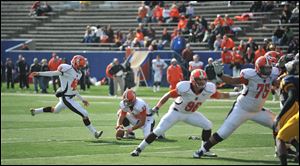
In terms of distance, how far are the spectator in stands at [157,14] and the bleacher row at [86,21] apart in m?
0.37

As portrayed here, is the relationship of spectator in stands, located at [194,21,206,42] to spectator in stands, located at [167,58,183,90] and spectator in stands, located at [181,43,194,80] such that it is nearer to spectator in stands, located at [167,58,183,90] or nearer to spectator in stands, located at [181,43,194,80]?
spectator in stands, located at [181,43,194,80]

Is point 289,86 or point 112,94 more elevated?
point 289,86

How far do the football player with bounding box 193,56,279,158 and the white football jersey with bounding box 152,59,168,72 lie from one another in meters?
23.5

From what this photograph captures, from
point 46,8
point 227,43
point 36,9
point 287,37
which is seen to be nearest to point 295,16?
point 287,37

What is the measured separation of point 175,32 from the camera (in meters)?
41.2

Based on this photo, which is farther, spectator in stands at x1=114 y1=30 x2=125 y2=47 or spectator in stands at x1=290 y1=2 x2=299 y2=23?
spectator in stands at x1=114 y1=30 x2=125 y2=47

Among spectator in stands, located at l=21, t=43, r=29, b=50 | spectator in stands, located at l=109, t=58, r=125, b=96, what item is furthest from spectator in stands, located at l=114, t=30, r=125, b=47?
spectator in stands, located at l=109, t=58, r=125, b=96

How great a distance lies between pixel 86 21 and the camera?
161ft

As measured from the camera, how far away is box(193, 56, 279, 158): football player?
14.2 meters

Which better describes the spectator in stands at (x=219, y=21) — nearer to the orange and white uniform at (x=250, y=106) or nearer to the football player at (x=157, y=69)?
the football player at (x=157, y=69)

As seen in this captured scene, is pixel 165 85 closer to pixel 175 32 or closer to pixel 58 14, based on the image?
pixel 175 32

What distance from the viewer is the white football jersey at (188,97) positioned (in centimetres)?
1450

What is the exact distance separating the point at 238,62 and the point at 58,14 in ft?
60.7

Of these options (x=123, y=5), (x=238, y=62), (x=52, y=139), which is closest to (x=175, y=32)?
(x=238, y=62)
